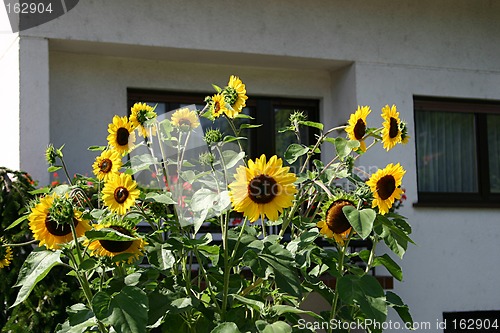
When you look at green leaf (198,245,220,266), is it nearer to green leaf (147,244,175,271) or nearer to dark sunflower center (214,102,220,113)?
green leaf (147,244,175,271)

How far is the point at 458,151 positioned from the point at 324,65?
1.87m

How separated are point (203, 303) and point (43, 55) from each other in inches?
184

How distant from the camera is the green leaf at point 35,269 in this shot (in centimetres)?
243

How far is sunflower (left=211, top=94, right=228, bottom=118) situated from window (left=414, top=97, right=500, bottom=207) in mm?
5950

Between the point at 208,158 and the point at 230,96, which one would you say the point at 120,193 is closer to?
the point at 208,158

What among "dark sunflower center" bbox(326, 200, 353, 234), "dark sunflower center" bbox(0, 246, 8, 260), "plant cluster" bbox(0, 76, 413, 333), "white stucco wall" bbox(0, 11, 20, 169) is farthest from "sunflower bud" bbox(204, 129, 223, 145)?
"white stucco wall" bbox(0, 11, 20, 169)

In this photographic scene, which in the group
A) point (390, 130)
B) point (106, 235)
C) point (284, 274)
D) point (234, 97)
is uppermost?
point (234, 97)

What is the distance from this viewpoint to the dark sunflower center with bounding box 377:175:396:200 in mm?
2751

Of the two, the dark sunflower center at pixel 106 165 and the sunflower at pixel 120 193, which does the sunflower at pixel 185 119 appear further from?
the sunflower at pixel 120 193

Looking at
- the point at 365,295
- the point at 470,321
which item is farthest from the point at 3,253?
the point at 470,321

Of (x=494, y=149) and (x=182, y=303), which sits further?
(x=494, y=149)

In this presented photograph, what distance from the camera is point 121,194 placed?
269cm

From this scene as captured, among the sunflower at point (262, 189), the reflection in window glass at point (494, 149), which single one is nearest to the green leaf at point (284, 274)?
the sunflower at point (262, 189)

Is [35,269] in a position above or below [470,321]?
above
